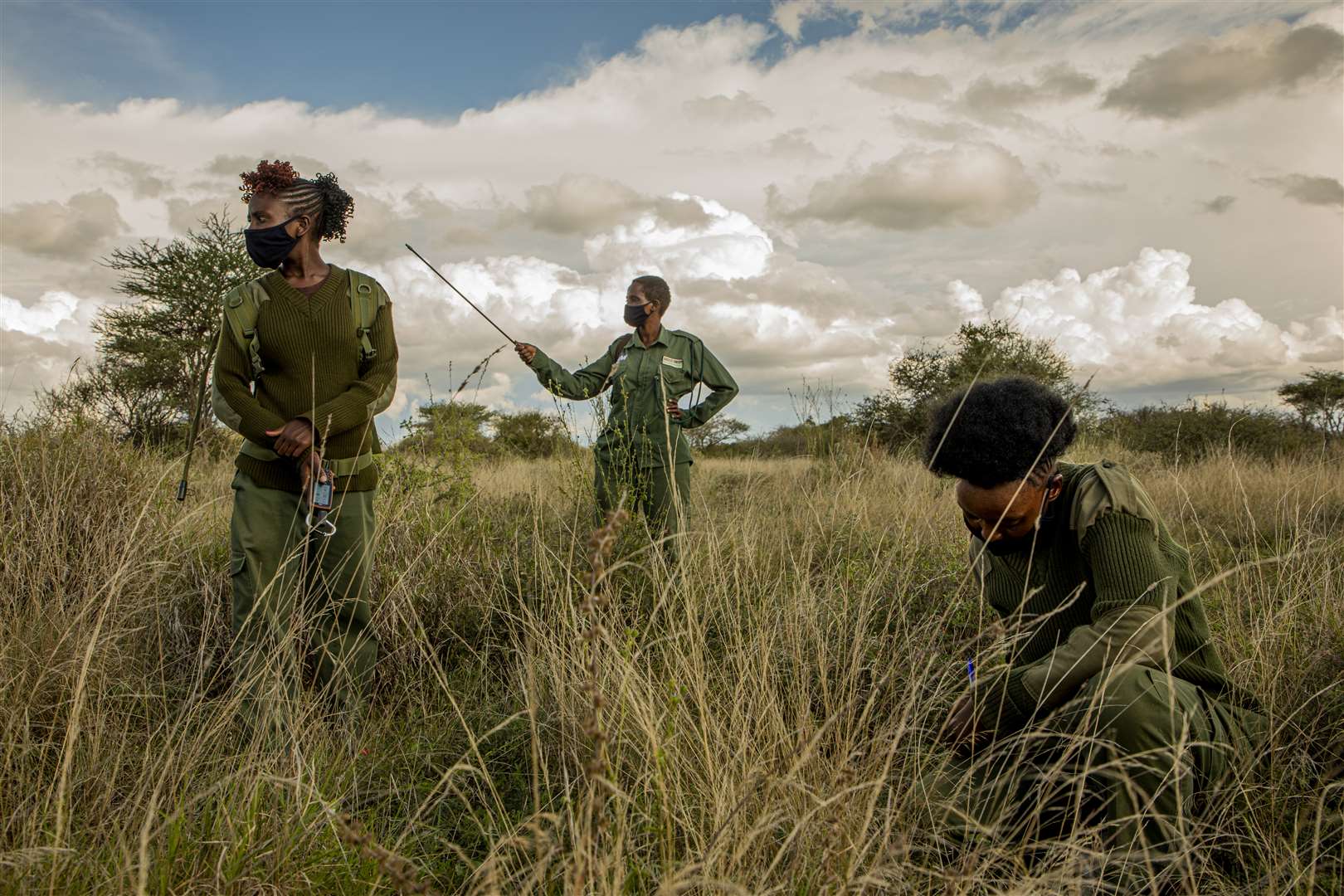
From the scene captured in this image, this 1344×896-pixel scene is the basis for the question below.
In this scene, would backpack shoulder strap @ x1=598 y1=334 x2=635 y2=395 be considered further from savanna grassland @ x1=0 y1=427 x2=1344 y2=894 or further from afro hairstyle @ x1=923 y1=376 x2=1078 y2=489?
afro hairstyle @ x1=923 y1=376 x2=1078 y2=489

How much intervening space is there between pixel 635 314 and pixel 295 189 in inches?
107

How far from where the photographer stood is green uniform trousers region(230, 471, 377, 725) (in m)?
3.17

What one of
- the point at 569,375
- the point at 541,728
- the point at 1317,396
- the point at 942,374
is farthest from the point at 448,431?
the point at 1317,396

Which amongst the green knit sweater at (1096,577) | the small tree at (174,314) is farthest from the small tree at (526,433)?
the green knit sweater at (1096,577)

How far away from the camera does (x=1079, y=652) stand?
226 centimetres

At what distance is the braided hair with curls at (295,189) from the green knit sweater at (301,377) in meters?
0.24

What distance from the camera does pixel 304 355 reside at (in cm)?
331

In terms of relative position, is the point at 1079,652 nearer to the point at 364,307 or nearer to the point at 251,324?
the point at 364,307

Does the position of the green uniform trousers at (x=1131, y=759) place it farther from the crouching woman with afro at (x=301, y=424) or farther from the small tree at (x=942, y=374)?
the small tree at (x=942, y=374)

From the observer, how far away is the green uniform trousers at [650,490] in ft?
15.7

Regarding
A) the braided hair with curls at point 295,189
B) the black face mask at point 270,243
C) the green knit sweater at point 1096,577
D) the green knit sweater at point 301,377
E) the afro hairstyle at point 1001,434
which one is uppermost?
the braided hair with curls at point 295,189

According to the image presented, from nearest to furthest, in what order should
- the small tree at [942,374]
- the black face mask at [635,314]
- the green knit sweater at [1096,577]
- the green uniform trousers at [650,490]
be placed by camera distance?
the green knit sweater at [1096,577] < the green uniform trousers at [650,490] < the black face mask at [635,314] < the small tree at [942,374]

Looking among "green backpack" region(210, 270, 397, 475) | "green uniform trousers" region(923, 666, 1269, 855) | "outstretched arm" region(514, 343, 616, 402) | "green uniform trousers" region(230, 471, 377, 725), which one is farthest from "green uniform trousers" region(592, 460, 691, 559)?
"green uniform trousers" region(923, 666, 1269, 855)

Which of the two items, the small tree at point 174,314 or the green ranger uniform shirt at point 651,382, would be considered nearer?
the green ranger uniform shirt at point 651,382
